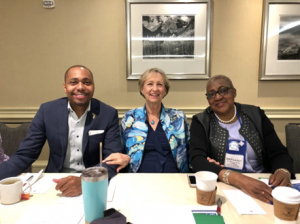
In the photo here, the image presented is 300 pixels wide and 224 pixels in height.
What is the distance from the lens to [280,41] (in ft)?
8.50

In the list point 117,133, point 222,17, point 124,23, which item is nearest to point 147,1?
point 124,23

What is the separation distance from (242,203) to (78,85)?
1.26 m

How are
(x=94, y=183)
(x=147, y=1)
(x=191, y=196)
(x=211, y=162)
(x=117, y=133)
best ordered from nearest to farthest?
(x=94, y=183) → (x=191, y=196) → (x=211, y=162) → (x=117, y=133) → (x=147, y=1)

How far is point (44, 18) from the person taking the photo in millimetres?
2607

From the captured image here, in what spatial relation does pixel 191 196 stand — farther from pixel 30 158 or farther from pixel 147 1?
pixel 147 1

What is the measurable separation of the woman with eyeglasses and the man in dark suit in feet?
2.04

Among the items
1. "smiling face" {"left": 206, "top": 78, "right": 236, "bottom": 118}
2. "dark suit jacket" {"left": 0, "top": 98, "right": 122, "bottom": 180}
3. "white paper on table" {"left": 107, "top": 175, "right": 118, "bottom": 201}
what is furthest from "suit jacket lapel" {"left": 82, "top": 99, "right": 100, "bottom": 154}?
"smiling face" {"left": 206, "top": 78, "right": 236, "bottom": 118}

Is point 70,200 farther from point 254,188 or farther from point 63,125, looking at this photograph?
point 254,188

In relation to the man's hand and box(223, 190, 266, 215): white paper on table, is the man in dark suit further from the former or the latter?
box(223, 190, 266, 215): white paper on table

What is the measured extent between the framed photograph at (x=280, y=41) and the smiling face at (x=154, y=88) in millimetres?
1400

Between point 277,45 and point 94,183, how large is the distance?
2.63 meters

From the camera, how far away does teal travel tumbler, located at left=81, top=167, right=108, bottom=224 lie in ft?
2.80

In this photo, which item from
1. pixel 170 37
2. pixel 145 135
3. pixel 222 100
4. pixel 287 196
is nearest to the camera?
pixel 287 196

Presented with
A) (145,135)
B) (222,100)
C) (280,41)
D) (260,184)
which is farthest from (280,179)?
(280,41)
